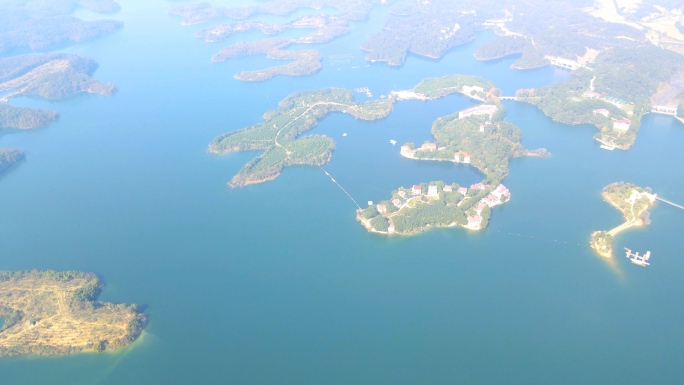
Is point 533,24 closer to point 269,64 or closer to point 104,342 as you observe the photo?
point 269,64

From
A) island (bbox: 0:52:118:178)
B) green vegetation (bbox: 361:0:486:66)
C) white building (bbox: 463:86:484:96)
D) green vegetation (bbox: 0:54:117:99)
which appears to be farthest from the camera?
green vegetation (bbox: 361:0:486:66)

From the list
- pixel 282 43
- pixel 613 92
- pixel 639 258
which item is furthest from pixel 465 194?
pixel 282 43

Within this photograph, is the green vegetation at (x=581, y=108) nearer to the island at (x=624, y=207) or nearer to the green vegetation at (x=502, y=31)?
the island at (x=624, y=207)

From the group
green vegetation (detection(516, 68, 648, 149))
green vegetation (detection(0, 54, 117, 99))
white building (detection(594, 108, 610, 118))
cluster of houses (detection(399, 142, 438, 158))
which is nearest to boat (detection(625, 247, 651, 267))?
green vegetation (detection(516, 68, 648, 149))

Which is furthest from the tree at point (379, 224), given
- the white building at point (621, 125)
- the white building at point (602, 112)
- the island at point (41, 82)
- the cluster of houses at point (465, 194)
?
the island at point (41, 82)

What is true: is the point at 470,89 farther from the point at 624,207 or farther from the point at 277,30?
the point at 277,30

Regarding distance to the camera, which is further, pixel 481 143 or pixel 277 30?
pixel 277 30

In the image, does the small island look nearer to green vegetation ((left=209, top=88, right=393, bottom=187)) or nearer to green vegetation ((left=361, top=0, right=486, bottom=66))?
green vegetation ((left=361, top=0, right=486, bottom=66))
